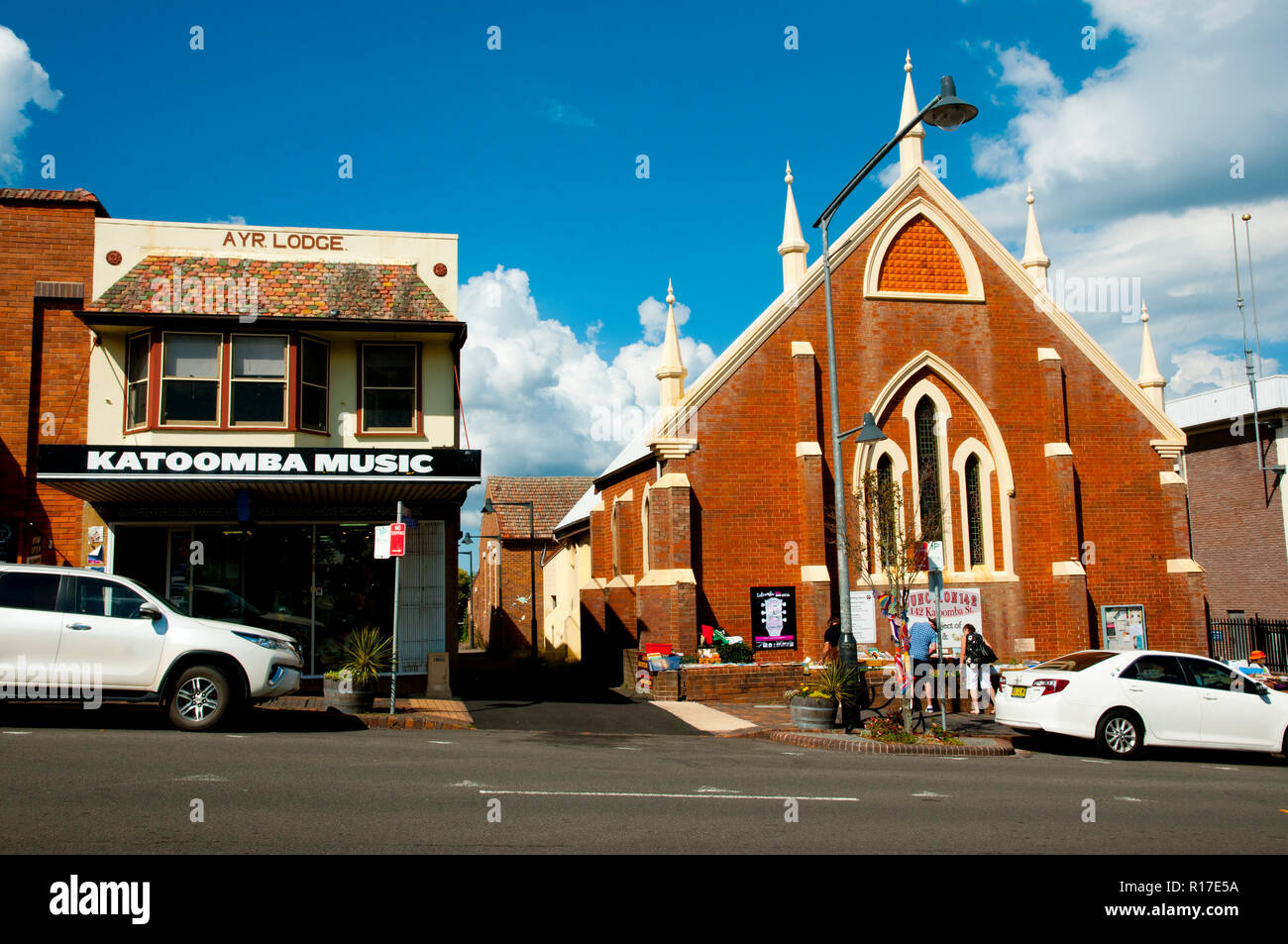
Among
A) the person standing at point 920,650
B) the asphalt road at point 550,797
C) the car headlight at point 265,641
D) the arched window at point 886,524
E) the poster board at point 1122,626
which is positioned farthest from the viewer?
the poster board at point 1122,626

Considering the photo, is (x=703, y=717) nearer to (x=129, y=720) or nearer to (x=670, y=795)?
(x=670, y=795)

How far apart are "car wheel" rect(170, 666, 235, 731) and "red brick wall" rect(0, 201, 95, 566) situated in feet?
24.3

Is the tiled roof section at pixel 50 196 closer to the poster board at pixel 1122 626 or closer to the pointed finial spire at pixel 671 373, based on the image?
the pointed finial spire at pixel 671 373

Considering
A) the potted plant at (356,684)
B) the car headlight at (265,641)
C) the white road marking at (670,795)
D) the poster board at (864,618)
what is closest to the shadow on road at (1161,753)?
the white road marking at (670,795)

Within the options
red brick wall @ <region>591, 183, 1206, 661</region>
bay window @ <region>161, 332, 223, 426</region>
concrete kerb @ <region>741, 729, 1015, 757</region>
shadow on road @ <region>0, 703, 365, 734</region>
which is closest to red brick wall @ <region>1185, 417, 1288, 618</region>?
red brick wall @ <region>591, 183, 1206, 661</region>

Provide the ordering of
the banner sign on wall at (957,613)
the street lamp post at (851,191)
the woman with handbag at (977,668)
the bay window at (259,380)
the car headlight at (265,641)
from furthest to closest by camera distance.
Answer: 1. the banner sign on wall at (957,613)
2. the woman with handbag at (977,668)
3. the bay window at (259,380)
4. the street lamp post at (851,191)
5. the car headlight at (265,641)

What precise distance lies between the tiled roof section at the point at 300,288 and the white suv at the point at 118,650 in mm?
7108

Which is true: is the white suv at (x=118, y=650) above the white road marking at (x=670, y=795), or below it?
above

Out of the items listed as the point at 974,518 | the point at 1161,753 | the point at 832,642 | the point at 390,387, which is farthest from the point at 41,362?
the point at 974,518

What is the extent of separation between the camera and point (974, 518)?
25.3 meters

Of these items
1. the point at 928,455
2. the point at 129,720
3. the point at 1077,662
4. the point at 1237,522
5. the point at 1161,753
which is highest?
the point at 928,455

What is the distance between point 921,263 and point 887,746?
14.7 m

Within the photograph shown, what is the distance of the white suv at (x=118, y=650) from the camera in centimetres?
1183
